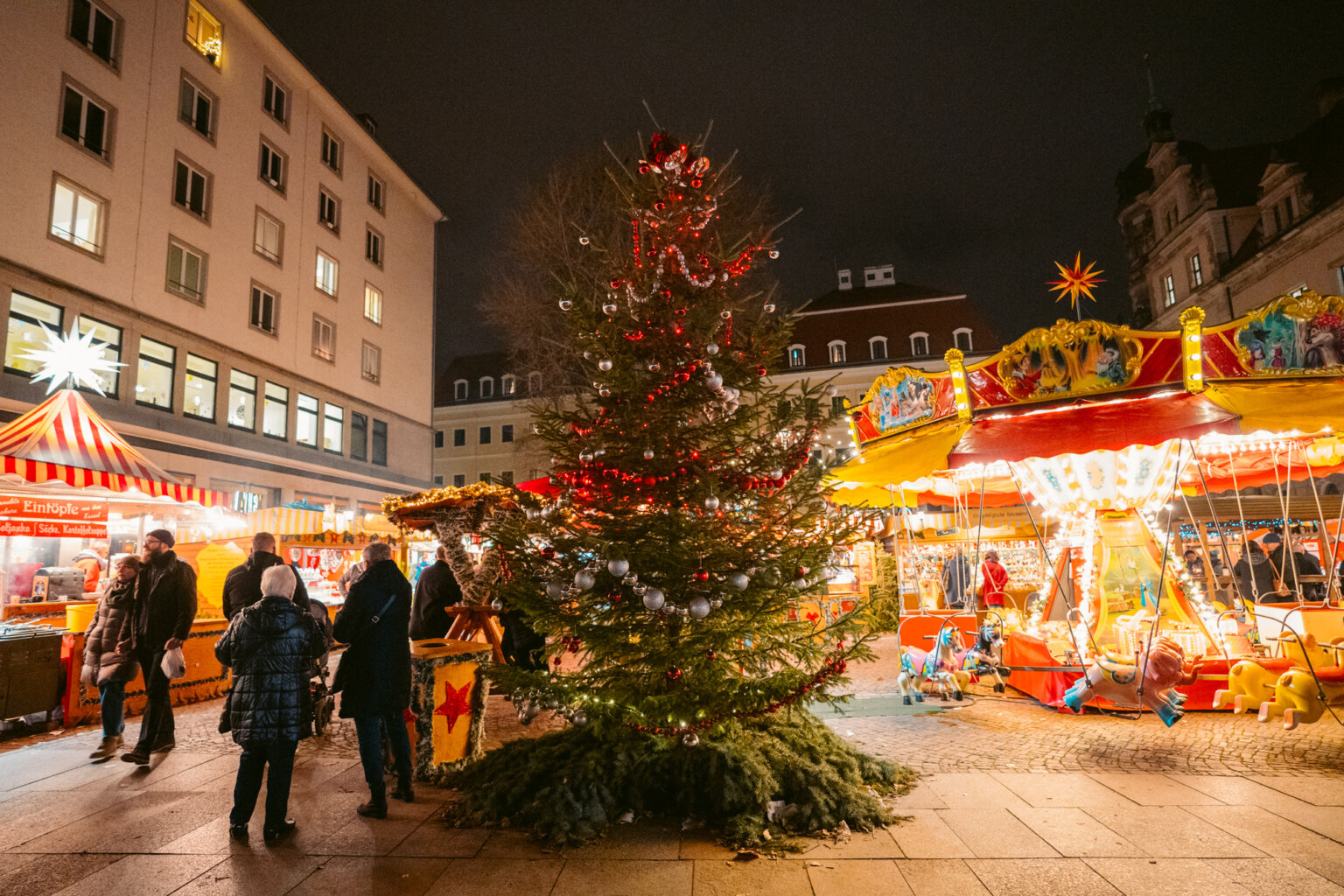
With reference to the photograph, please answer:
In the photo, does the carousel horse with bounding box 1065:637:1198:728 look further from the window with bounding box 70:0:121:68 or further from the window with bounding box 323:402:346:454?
the window with bounding box 323:402:346:454

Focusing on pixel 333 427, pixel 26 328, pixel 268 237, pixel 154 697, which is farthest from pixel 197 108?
pixel 154 697

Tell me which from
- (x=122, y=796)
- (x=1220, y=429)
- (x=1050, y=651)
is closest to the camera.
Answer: (x=122, y=796)

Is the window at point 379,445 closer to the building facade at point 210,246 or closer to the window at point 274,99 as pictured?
the building facade at point 210,246

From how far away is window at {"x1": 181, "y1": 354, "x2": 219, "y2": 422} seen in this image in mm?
19938

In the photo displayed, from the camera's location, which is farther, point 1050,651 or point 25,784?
point 1050,651

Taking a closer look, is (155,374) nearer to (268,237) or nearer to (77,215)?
(77,215)

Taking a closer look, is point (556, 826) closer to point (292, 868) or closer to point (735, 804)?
point (735, 804)

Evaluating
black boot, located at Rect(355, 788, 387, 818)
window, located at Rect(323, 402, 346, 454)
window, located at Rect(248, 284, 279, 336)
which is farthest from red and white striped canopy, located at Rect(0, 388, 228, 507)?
window, located at Rect(323, 402, 346, 454)

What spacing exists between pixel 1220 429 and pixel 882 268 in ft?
137

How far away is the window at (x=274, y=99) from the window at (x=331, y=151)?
6.61 ft

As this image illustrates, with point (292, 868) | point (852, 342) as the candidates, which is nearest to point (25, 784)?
point (292, 868)

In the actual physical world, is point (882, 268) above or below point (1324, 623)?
above

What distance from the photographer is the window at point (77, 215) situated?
645 inches

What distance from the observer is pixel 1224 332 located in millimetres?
7801
